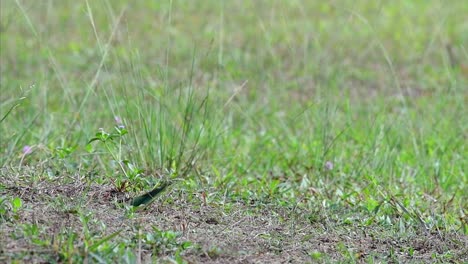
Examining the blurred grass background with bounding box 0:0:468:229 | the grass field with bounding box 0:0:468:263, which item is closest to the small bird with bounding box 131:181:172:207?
the grass field with bounding box 0:0:468:263

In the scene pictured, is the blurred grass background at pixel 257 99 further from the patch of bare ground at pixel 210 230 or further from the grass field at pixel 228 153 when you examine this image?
the patch of bare ground at pixel 210 230

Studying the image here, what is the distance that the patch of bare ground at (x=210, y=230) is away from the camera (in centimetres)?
292

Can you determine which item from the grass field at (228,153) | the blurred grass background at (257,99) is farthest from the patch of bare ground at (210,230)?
the blurred grass background at (257,99)

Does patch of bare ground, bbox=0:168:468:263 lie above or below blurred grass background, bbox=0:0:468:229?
above

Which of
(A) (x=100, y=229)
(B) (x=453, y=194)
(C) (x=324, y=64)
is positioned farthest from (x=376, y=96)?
(A) (x=100, y=229)

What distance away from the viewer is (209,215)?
11.2 ft

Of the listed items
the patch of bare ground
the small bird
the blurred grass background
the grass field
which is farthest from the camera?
the blurred grass background

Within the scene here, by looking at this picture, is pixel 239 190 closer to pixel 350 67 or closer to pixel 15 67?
pixel 15 67

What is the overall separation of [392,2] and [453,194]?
18.4ft

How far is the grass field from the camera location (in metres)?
3.11

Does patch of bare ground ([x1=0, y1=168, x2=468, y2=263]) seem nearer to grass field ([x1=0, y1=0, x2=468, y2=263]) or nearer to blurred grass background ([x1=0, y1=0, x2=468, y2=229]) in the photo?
grass field ([x1=0, y1=0, x2=468, y2=263])

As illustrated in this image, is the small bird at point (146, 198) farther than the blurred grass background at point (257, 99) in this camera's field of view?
No

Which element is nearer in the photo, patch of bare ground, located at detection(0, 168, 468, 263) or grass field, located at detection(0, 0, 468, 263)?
patch of bare ground, located at detection(0, 168, 468, 263)

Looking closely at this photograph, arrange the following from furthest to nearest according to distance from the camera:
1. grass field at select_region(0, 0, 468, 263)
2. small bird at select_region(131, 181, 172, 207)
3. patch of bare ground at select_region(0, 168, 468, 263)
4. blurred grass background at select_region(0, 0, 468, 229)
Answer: blurred grass background at select_region(0, 0, 468, 229), small bird at select_region(131, 181, 172, 207), grass field at select_region(0, 0, 468, 263), patch of bare ground at select_region(0, 168, 468, 263)
